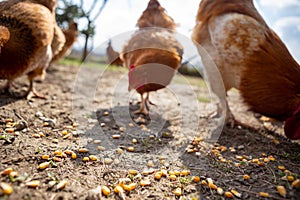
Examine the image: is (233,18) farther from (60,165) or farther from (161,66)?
(60,165)

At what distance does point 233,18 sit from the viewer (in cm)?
284

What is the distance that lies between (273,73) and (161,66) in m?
1.35

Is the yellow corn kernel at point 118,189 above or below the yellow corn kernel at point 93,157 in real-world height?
above

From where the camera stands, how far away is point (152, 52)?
116 inches

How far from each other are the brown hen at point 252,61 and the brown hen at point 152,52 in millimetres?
590

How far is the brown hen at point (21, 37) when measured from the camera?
2.39 metres

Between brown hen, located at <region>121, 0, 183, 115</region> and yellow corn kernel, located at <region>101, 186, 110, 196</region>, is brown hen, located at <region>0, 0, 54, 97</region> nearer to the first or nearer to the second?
brown hen, located at <region>121, 0, 183, 115</region>

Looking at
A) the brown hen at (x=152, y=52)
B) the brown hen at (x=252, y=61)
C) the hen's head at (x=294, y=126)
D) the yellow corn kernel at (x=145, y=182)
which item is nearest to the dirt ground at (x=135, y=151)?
the yellow corn kernel at (x=145, y=182)

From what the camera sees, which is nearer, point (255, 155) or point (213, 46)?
point (255, 155)

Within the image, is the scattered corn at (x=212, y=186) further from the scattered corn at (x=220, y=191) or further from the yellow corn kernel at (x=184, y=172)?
the yellow corn kernel at (x=184, y=172)

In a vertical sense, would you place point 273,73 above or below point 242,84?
above

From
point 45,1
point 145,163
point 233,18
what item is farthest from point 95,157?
point 45,1

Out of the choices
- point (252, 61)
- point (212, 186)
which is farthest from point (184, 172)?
point (252, 61)

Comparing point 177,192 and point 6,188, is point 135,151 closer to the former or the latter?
point 177,192
